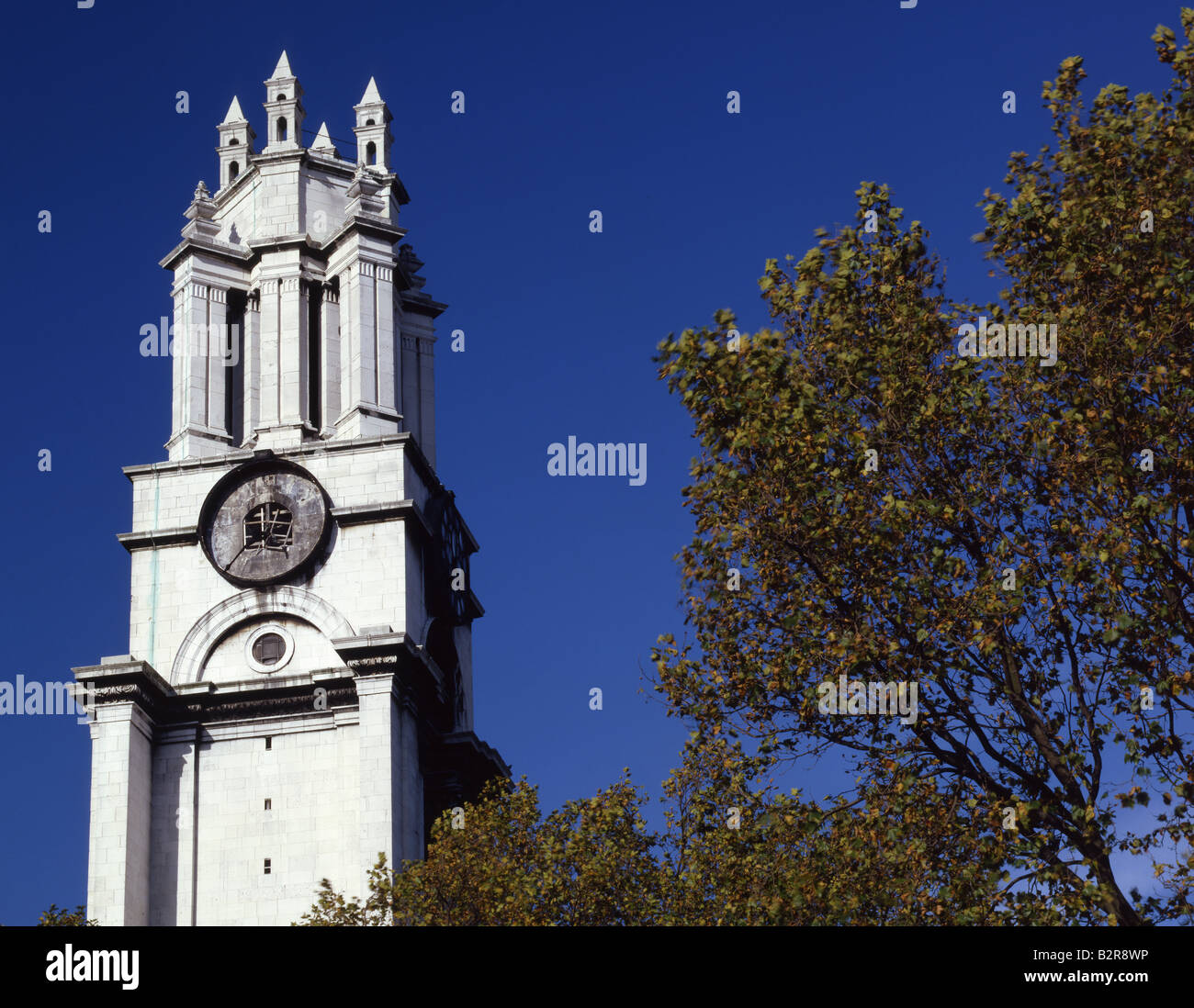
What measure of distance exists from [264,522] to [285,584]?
98.0 inches

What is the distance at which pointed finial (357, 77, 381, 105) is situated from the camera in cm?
8244

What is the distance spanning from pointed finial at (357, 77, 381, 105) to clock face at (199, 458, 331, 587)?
62.8 ft

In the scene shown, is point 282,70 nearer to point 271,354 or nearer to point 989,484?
point 271,354

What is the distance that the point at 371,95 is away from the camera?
8281 centimetres

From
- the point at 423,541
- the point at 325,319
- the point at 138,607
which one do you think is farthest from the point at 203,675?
the point at 325,319

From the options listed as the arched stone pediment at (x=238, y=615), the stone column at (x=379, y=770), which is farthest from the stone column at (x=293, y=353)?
the stone column at (x=379, y=770)

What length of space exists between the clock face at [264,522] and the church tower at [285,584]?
0.29 ft

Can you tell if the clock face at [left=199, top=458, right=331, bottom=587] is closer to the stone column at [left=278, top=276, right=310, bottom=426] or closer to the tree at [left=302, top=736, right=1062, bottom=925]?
the stone column at [left=278, top=276, right=310, bottom=426]

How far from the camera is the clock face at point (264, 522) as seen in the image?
68.8m

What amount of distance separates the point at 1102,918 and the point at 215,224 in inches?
2114

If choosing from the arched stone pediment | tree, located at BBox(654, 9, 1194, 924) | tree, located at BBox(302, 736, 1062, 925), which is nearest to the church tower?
the arched stone pediment

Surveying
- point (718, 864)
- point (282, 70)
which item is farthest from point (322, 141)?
point (718, 864)

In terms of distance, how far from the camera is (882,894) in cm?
3291
